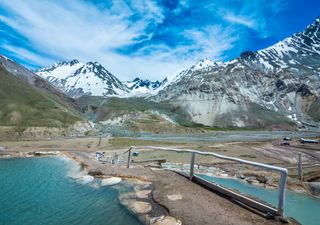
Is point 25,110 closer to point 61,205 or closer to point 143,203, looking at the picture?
point 61,205

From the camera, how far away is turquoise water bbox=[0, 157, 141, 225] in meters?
15.2

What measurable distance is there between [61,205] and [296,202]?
1808 centimetres

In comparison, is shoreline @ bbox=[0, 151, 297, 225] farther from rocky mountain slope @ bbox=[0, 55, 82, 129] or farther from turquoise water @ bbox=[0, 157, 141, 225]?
rocky mountain slope @ bbox=[0, 55, 82, 129]

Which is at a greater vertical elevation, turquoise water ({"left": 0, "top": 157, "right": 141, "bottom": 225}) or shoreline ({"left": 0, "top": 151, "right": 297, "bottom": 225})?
shoreline ({"left": 0, "top": 151, "right": 297, "bottom": 225})

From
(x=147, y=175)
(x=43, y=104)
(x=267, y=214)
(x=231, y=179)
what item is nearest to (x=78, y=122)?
(x=43, y=104)

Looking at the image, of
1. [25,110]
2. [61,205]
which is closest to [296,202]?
[61,205]

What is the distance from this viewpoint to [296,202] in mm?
25641

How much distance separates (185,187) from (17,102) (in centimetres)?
15958

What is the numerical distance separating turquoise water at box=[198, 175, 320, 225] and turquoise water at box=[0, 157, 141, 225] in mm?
9767

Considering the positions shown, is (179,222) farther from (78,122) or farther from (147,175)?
(78,122)

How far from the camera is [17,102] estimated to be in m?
160

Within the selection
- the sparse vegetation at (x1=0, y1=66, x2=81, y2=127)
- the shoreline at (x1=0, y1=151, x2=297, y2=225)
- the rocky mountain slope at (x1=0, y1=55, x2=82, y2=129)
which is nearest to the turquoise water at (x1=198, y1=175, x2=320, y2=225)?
the shoreline at (x1=0, y1=151, x2=297, y2=225)

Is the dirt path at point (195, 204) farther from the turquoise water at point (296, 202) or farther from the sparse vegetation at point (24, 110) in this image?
the sparse vegetation at point (24, 110)

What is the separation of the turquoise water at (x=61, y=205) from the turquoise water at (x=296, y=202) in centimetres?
977
